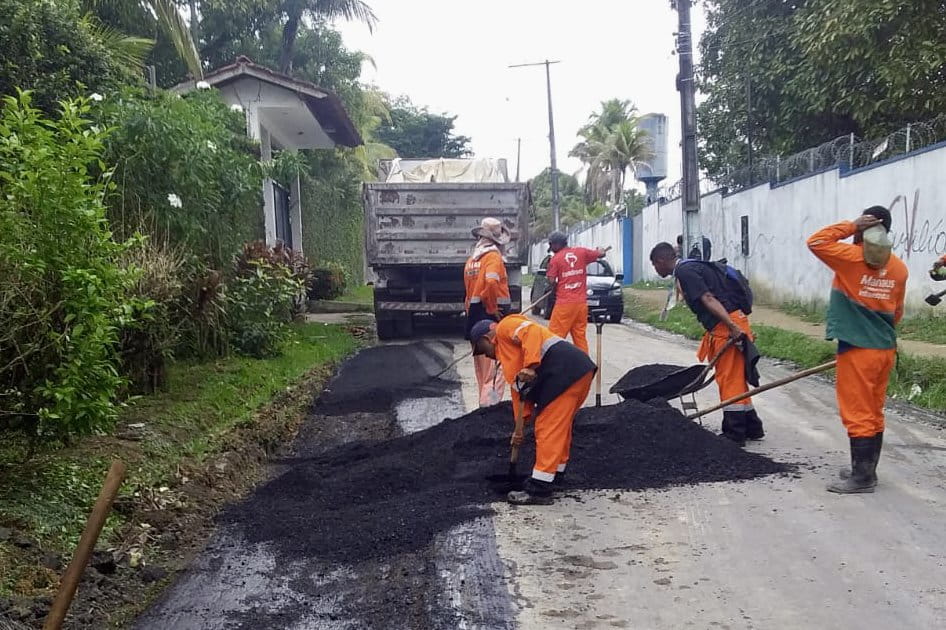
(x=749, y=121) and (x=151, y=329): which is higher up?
(x=749, y=121)

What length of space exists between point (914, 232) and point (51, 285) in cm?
1288

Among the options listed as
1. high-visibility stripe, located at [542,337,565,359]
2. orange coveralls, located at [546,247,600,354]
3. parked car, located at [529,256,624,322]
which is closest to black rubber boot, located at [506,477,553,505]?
high-visibility stripe, located at [542,337,565,359]

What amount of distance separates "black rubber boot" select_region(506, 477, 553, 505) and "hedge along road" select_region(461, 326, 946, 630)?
0.09 metres

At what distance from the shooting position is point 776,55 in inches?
784

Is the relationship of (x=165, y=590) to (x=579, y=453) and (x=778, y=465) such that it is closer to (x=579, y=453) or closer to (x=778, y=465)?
(x=579, y=453)

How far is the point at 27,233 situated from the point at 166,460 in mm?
1879

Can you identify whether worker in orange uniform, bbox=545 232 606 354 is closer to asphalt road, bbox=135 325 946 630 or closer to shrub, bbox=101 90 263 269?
shrub, bbox=101 90 263 269

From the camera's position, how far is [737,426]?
6.88 metres

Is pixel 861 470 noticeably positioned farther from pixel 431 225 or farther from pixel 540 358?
pixel 431 225

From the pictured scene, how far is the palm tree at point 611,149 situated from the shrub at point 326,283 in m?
29.6

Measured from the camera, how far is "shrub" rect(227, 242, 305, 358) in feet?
34.7

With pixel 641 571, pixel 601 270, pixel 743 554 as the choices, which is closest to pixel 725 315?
pixel 743 554

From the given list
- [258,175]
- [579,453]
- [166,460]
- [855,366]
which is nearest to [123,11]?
[258,175]

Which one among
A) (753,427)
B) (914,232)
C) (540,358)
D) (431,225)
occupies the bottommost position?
(753,427)
